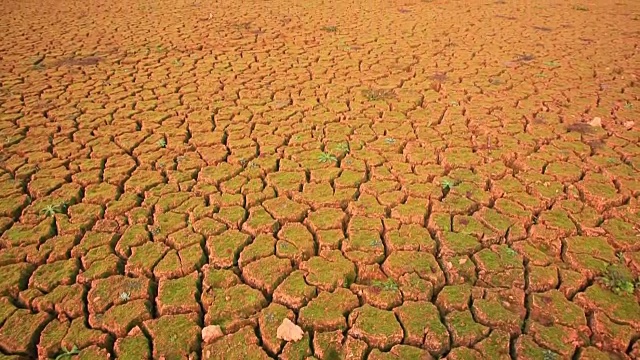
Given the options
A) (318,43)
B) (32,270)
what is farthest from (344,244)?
(318,43)

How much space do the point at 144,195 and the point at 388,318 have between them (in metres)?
2.07

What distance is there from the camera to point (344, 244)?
2.66 meters

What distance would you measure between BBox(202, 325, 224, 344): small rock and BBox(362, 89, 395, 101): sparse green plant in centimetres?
325

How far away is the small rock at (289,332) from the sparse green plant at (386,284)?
0.53 m

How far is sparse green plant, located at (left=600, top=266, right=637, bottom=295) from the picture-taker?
227 cm

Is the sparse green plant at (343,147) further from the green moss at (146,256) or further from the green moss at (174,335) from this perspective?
the green moss at (174,335)

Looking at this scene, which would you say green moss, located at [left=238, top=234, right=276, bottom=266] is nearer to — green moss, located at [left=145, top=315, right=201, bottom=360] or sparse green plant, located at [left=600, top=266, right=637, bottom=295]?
green moss, located at [left=145, top=315, right=201, bottom=360]

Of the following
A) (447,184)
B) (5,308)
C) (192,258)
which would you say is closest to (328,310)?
(192,258)

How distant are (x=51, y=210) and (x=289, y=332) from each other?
6.65 ft

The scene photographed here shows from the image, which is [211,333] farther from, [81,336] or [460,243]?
[460,243]

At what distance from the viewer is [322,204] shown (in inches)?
119

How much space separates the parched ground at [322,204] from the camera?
212 centimetres

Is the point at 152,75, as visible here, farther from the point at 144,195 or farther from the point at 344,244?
the point at 344,244

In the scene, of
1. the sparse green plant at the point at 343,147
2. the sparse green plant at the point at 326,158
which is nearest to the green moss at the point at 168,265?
the sparse green plant at the point at 326,158
